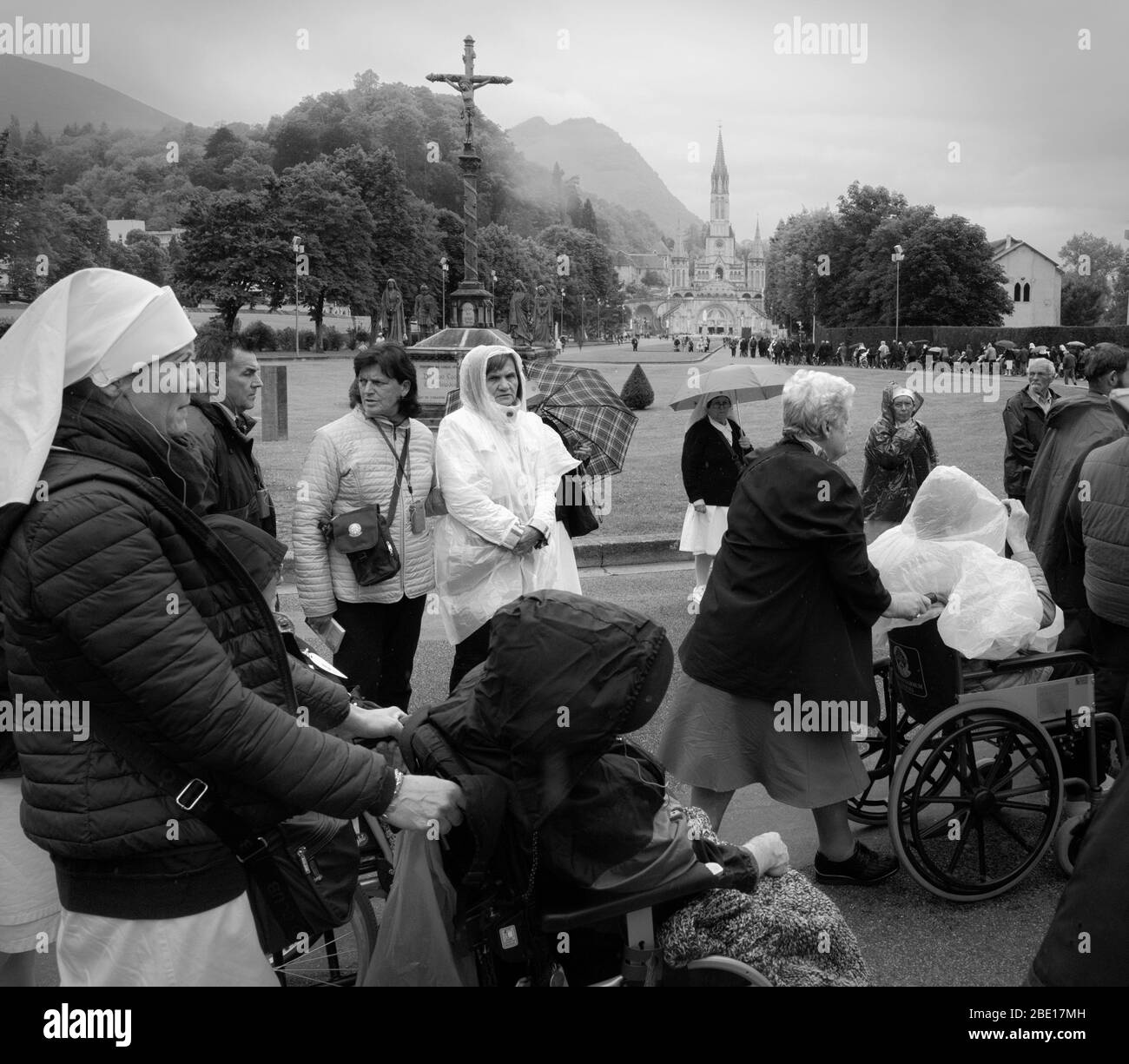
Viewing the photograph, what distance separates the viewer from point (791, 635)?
3865 millimetres

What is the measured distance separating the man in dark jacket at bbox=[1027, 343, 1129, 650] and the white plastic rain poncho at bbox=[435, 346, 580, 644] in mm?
2486

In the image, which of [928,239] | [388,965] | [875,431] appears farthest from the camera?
[928,239]

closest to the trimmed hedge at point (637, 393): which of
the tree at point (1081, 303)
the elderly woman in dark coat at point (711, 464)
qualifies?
the elderly woman in dark coat at point (711, 464)

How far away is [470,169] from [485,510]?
92.8 feet

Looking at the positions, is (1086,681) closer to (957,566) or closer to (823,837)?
(957,566)

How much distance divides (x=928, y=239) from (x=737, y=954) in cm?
7414

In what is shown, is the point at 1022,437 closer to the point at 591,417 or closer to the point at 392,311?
the point at 591,417

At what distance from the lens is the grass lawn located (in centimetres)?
1326

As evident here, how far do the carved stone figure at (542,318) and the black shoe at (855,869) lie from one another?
1769 inches

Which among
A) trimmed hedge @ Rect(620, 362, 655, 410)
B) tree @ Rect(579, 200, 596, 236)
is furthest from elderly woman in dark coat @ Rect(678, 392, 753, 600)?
tree @ Rect(579, 200, 596, 236)

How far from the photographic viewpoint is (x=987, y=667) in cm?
438

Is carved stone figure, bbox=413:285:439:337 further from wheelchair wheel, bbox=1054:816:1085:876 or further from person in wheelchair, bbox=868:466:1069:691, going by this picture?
wheelchair wheel, bbox=1054:816:1085:876
